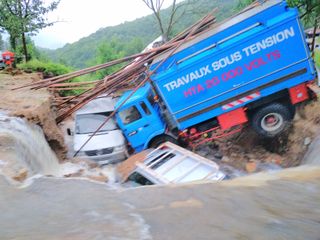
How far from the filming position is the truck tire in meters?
8.07

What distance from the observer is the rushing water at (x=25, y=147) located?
5.51 metres

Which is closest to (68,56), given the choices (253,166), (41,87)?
(41,87)

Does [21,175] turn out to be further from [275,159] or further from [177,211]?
[275,159]

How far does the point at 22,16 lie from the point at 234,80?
45.8ft

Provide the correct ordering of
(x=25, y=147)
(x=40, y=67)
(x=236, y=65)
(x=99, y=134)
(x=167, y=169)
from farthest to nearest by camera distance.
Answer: (x=40, y=67), (x=99, y=134), (x=236, y=65), (x=167, y=169), (x=25, y=147)

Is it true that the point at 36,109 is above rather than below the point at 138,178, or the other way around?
above

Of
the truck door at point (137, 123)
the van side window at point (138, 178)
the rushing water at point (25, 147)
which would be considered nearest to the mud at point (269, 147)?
the truck door at point (137, 123)

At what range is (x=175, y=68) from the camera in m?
8.05

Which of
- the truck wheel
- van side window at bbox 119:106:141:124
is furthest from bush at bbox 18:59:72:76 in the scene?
the truck wheel

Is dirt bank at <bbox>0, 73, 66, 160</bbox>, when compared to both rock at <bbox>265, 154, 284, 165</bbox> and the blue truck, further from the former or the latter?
rock at <bbox>265, 154, 284, 165</bbox>

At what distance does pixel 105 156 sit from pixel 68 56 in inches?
2485

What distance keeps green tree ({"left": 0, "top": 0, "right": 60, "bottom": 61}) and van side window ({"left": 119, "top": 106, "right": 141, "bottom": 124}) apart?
1060 centimetres

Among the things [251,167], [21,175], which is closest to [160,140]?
[251,167]

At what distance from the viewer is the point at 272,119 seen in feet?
27.0
